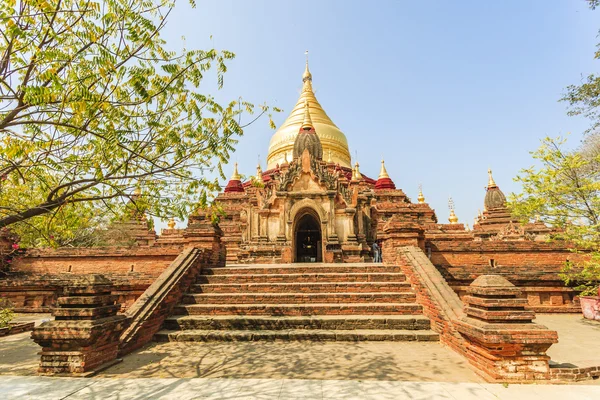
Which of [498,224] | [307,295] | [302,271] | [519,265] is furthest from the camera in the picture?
[498,224]

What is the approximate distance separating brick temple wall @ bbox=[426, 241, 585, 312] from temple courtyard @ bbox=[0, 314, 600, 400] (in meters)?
2.82

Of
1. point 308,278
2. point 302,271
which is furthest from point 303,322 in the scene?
point 302,271

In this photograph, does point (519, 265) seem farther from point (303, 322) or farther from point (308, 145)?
point (308, 145)

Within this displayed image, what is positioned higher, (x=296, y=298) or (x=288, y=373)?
(x=296, y=298)

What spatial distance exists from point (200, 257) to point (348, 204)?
8.58 meters

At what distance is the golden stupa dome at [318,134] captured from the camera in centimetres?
3156

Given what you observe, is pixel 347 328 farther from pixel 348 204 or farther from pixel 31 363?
pixel 348 204

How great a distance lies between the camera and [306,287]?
8078 millimetres

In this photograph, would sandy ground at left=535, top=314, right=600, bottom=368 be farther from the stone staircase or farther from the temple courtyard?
the stone staircase

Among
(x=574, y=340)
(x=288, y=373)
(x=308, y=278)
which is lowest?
(x=574, y=340)

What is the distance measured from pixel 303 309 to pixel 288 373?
2.69 m

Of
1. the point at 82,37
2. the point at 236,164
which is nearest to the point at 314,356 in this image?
the point at 82,37

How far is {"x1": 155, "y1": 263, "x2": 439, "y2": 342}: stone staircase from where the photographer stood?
253 inches

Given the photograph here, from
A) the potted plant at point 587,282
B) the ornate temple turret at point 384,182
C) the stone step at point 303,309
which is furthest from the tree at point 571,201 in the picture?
the ornate temple turret at point 384,182
